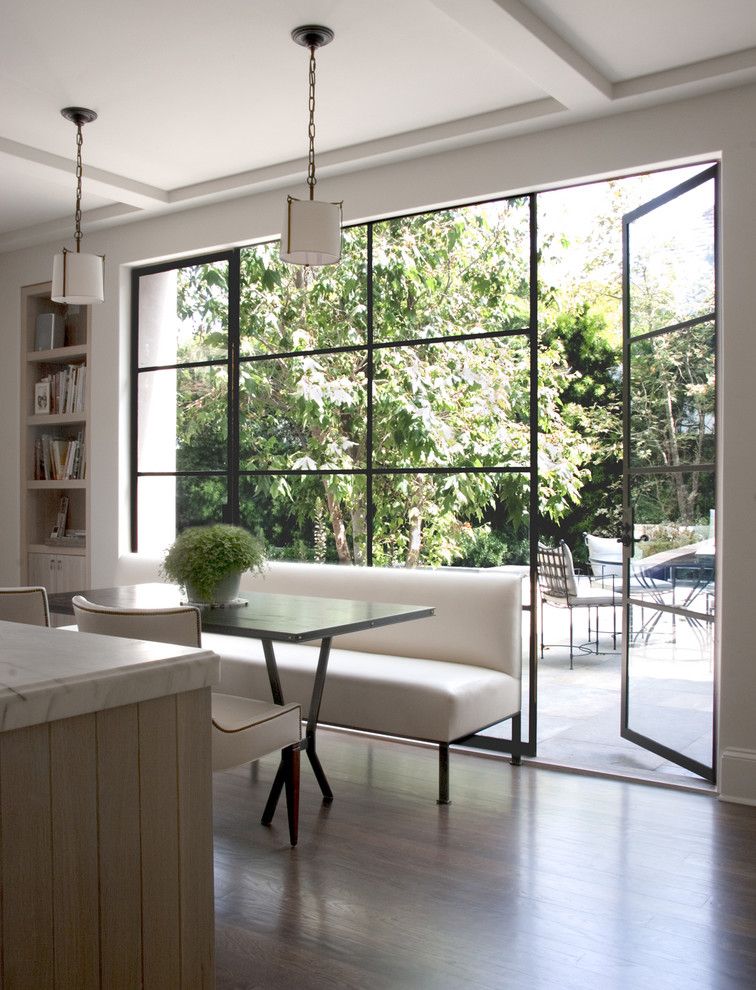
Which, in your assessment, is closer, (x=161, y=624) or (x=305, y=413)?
(x=161, y=624)

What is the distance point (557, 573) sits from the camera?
675 cm

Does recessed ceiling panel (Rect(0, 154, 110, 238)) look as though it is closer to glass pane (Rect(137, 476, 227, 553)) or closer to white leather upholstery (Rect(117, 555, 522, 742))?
glass pane (Rect(137, 476, 227, 553))

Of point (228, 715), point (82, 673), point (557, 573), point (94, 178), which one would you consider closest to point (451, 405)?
point (557, 573)

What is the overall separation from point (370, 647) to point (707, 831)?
168 cm

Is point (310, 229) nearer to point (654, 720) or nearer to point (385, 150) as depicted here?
point (385, 150)

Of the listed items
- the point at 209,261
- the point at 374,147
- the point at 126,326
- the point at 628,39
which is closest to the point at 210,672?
the point at 628,39

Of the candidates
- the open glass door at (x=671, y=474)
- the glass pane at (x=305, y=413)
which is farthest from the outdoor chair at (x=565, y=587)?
the open glass door at (x=671, y=474)

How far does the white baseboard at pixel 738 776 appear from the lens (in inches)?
138

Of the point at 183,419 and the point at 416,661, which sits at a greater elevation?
the point at 183,419

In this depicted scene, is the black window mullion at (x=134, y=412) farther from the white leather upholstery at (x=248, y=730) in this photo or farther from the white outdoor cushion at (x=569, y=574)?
the white outdoor cushion at (x=569, y=574)

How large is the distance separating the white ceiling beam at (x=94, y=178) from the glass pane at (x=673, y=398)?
273 cm

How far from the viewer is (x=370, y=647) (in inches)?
171

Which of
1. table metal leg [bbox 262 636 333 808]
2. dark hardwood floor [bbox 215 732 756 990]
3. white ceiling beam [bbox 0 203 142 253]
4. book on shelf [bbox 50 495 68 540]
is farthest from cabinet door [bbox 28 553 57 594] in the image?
table metal leg [bbox 262 636 333 808]

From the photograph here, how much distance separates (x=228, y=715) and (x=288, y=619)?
0.42 metres
